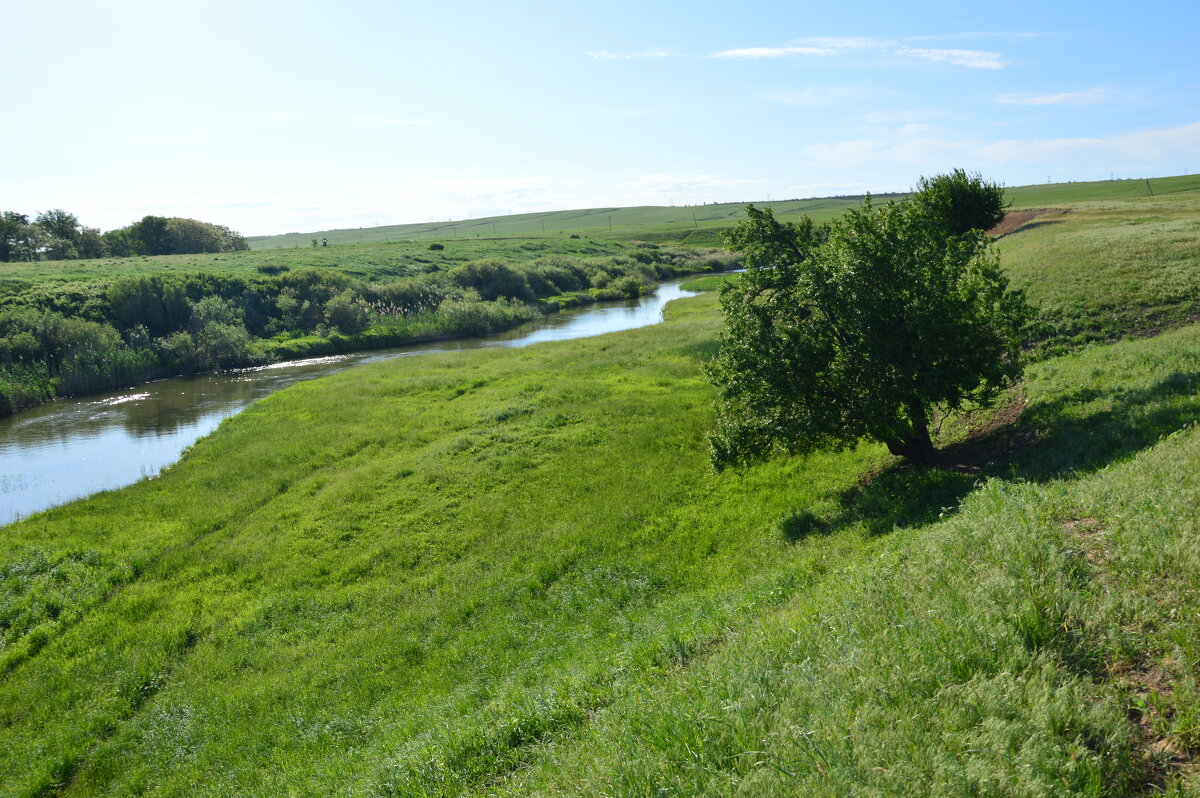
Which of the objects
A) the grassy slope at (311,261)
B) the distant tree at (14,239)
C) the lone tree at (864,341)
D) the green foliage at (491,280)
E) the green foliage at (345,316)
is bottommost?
the lone tree at (864,341)

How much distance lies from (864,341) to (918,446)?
9.73ft

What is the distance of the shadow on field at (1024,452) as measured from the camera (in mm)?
11320

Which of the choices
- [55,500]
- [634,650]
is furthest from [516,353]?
[634,650]

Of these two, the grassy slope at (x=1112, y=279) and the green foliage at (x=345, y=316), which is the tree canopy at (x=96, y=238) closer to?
the green foliage at (x=345, y=316)

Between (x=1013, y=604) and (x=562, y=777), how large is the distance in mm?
4335

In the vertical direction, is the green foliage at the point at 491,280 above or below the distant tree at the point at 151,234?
below

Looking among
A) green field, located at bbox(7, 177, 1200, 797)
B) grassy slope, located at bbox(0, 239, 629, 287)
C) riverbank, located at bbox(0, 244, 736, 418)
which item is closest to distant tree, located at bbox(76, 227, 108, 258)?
grassy slope, located at bbox(0, 239, 629, 287)

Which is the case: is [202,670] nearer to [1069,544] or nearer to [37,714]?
[37,714]

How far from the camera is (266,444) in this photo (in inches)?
1041

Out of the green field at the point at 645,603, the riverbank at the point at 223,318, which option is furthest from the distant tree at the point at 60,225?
the green field at the point at 645,603

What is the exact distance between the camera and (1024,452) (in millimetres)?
13141

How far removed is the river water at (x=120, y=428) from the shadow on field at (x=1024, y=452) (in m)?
25.2

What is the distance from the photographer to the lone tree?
1418 centimetres

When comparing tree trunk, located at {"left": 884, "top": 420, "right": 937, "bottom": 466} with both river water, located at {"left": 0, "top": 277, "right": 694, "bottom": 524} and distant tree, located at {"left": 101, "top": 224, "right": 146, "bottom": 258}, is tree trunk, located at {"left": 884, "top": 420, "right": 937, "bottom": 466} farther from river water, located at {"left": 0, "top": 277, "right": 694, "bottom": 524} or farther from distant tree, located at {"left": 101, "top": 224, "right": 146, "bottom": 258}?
distant tree, located at {"left": 101, "top": 224, "right": 146, "bottom": 258}
